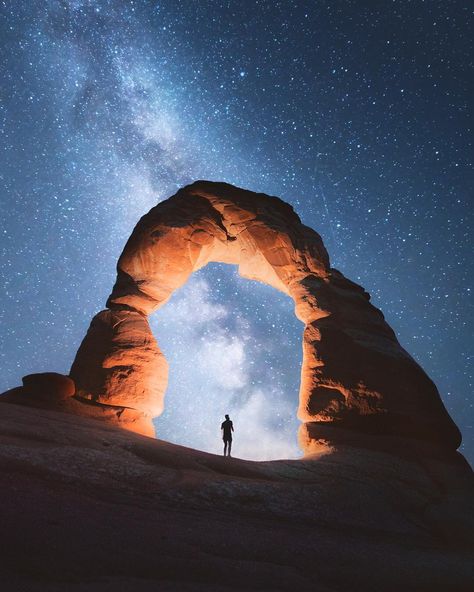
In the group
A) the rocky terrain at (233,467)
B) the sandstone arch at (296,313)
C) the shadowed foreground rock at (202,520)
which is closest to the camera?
the shadowed foreground rock at (202,520)

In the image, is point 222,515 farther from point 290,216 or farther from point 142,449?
point 290,216

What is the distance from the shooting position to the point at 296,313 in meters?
9.73

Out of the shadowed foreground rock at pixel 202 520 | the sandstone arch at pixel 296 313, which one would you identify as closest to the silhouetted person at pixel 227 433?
the sandstone arch at pixel 296 313

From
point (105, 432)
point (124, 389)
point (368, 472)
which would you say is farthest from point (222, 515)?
point (124, 389)

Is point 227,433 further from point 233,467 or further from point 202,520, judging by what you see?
point 202,520

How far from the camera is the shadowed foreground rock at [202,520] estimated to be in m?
2.22

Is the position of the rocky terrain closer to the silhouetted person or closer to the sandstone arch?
the sandstone arch

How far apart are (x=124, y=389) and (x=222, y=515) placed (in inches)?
191

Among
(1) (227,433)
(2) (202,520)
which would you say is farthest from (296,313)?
(2) (202,520)

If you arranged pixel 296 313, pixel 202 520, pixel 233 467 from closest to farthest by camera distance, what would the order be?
pixel 202 520 < pixel 233 467 < pixel 296 313

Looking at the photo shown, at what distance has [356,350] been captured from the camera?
26.5ft

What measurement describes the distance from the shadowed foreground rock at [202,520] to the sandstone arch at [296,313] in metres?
1.66

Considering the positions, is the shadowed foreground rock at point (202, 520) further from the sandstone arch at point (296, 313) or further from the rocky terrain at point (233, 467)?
the sandstone arch at point (296, 313)

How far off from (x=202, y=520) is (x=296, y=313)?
22.7ft
